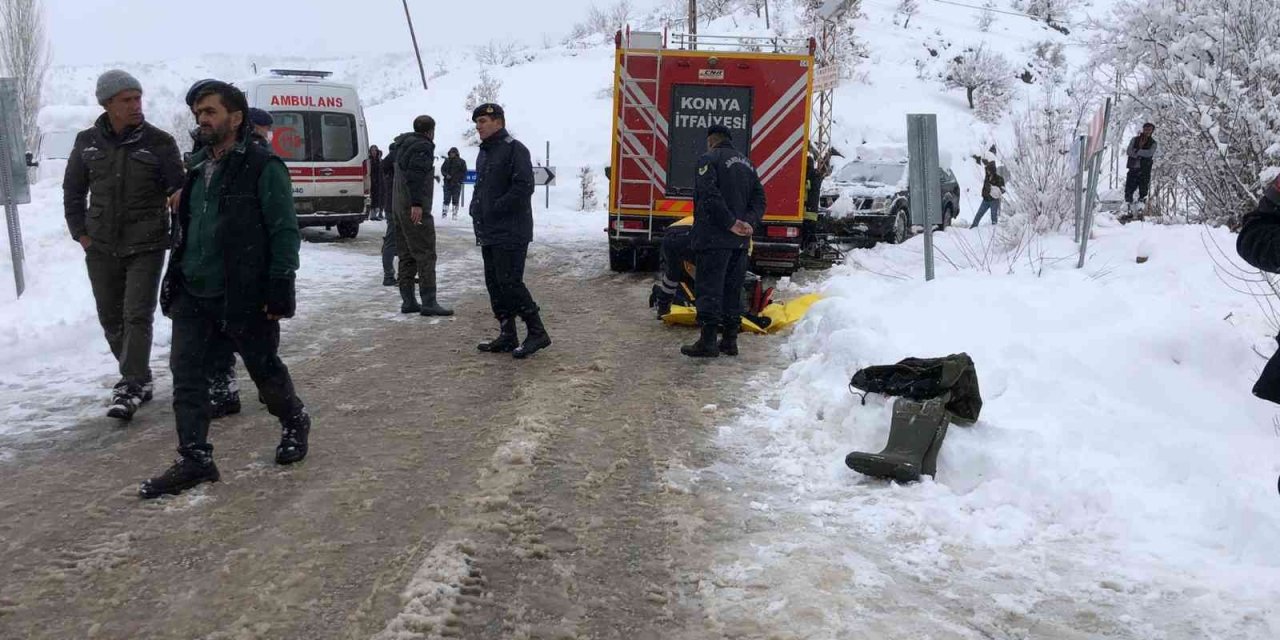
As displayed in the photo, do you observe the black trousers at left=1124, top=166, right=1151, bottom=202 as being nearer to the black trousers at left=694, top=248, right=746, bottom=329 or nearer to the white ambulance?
the black trousers at left=694, top=248, right=746, bottom=329

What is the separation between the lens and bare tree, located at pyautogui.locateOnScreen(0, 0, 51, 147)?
36281 millimetres

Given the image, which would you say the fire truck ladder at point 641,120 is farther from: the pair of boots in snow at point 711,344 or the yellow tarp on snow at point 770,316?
the pair of boots in snow at point 711,344

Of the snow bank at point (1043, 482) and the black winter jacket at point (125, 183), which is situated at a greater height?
the black winter jacket at point (125, 183)

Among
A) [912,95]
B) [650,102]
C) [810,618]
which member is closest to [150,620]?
[810,618]

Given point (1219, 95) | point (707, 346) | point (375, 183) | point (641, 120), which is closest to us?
point (707, 346)

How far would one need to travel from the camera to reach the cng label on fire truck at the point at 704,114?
11.4m

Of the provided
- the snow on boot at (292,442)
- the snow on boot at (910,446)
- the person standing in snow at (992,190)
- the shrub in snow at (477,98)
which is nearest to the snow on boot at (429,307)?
the snow on boot at (292,442)

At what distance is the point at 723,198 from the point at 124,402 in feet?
13.8

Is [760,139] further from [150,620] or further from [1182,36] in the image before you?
[150,620]

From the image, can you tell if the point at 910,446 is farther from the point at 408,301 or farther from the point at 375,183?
the point at 375,183

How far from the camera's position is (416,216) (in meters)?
8.48

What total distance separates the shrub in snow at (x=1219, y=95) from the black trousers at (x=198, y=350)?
915 cm

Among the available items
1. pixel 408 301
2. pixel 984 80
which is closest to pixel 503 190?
pixel 408 301

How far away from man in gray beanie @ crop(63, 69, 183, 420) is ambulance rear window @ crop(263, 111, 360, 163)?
1040 centimetres
